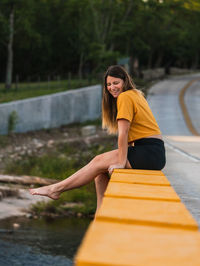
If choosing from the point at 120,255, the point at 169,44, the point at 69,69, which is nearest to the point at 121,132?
the point at 120,255

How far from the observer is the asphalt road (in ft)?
17.4

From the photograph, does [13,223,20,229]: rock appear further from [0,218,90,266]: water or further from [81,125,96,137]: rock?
[81,125,96,137]: rock

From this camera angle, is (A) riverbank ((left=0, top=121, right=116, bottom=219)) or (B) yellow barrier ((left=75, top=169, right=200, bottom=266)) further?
(A) riverbank ((left=0, top=121, right=116, bottom=219))

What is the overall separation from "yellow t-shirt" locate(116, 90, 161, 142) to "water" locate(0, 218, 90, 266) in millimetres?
3711

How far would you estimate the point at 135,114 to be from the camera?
201 inches

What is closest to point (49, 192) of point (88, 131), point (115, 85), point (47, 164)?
point (115, 85)

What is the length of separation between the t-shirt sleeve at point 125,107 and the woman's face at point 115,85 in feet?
0.66

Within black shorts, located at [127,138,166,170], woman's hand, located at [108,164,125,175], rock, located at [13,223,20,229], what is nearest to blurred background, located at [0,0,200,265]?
rock, located at [13,223,20,229]

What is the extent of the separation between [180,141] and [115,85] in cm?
779

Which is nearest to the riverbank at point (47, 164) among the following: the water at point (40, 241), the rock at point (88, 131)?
the rock at point (88, 131)

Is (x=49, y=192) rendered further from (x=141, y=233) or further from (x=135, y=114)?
(x=141, y=233)

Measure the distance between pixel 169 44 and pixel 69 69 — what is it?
559 inches

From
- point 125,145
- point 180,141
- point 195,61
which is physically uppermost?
point 125,145

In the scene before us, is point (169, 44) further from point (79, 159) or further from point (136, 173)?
point (136, 173)
